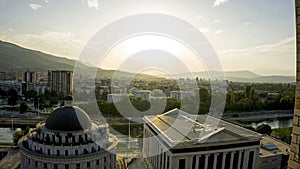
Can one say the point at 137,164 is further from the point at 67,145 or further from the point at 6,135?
the point at 6,135

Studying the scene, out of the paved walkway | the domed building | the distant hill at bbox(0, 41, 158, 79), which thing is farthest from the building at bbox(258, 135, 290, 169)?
the distant hill at bbox(0, 41, 158, 79)

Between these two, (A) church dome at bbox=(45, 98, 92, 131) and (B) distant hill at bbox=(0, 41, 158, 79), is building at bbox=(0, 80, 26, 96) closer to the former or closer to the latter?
(A) church dome at bbox=(45, 98, 92, 131)

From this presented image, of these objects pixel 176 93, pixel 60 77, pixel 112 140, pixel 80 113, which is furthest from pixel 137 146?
pixel 60 77

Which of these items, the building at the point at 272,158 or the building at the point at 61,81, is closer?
the building at the point at 272,158

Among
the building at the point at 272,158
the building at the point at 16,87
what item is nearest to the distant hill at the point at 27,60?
the building at the point at 16,87

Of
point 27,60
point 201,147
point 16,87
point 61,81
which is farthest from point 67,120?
point 27,60

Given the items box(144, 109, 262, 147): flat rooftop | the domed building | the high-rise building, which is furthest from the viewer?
box(144, 109, 262, 147): flat rooftop

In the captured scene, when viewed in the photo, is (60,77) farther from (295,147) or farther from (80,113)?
(295,147)

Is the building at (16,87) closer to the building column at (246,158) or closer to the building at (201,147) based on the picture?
the building at (201,147)
